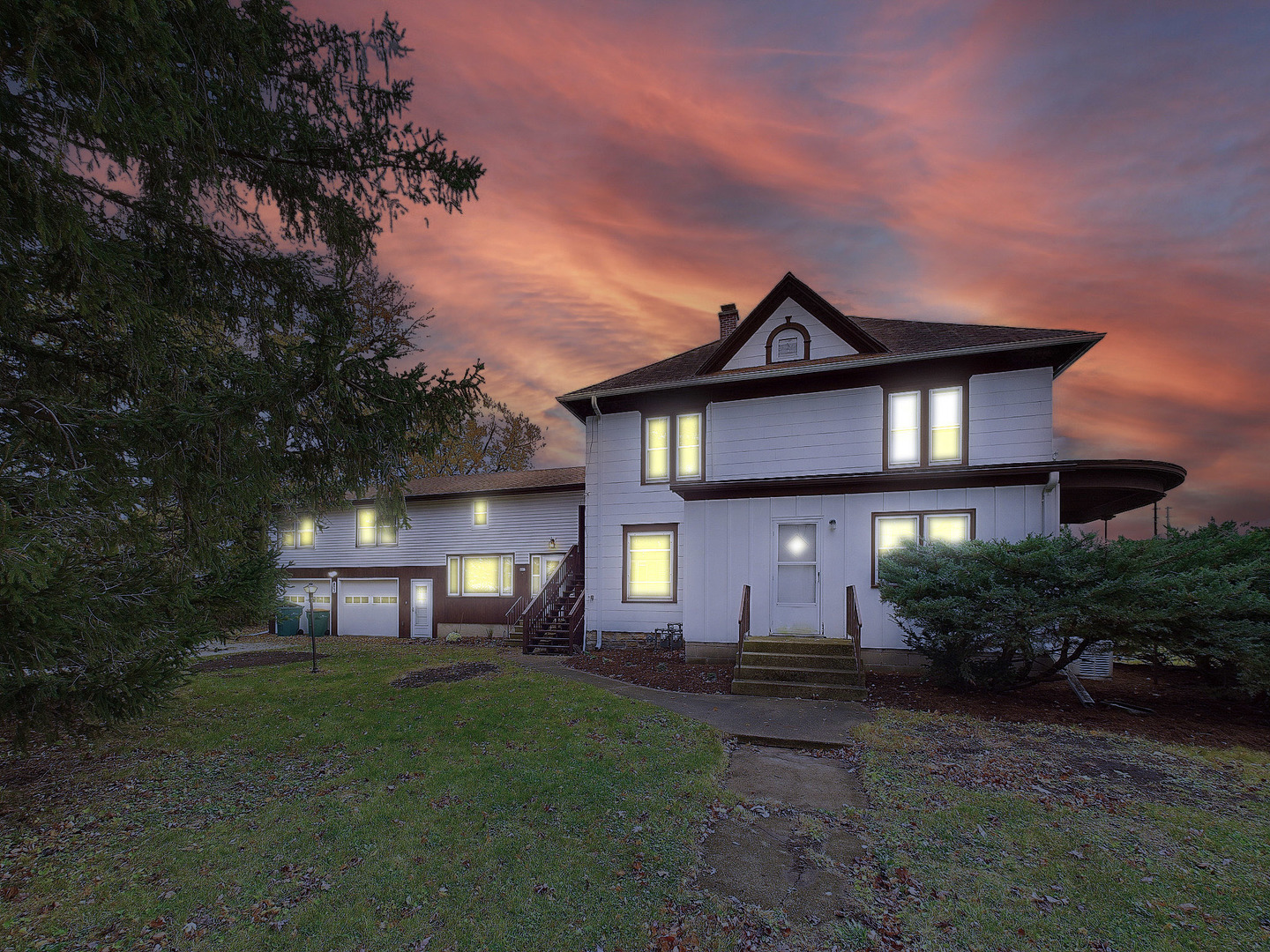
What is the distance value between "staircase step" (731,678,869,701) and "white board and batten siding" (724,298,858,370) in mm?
7783

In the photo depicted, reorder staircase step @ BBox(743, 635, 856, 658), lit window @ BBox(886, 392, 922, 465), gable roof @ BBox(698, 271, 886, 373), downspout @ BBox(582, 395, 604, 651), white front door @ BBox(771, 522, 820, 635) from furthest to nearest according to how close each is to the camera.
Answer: downspout @ BBox(582, 395, 604, 651) → gable roof @ BBox(698, 271, 886, 373) → lit window @ BBox(886, 392, 922, 465) → white front door @ BBox(771, 522, 820, 635) → staircase step @ BBox(743, 635, 856, 658)

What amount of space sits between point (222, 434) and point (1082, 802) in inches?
342

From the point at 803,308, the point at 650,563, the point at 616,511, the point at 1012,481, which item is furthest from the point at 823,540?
the point at 803,308

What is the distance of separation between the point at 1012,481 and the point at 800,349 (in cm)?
557

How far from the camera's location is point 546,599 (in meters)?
17.0

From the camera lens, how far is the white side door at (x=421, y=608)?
20.9m

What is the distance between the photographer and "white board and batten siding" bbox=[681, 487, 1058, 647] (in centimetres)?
1060

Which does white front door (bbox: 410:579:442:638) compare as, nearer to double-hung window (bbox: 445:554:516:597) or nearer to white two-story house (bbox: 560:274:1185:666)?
double-hung window (bbox: 445:554:516:597)

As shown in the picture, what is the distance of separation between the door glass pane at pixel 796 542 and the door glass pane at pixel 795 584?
0.63ft

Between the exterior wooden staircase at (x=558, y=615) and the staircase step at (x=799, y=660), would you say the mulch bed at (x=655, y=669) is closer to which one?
the staircase step at (x=799, y=660)

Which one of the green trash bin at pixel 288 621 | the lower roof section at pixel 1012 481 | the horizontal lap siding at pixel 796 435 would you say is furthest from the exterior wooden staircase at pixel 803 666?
the green trash bin at pixel 288 621

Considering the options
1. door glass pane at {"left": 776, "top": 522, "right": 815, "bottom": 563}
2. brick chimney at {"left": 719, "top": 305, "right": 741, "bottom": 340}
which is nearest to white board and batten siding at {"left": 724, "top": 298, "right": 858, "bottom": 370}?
brick chimney at {"left": 719, "top": 305, "right": 741, "bottom": 340}

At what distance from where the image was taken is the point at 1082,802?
5.02 m

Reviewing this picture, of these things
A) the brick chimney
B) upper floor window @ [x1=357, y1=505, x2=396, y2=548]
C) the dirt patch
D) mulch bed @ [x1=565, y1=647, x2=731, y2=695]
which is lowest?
the dirt patch
